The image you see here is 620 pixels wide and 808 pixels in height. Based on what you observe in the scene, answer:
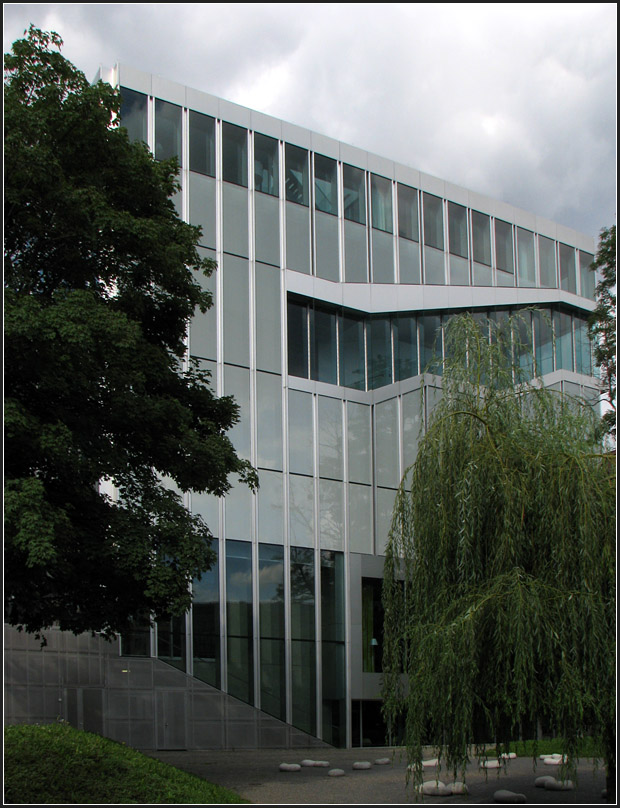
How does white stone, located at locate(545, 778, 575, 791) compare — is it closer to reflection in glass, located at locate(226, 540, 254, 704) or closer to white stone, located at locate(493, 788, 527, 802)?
white stone, located at locate(493, 788, 527, 802)

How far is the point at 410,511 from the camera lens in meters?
14.3

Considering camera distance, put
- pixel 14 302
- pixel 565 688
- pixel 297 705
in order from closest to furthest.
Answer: pixel 565 688 → pixel 14 302 → pixel 297 705

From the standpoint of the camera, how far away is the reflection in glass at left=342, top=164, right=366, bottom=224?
30.7m

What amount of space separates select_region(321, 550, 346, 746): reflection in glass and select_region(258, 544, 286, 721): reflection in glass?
1.48 meters

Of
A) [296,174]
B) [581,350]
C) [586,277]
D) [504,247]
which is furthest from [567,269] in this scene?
[296,174]

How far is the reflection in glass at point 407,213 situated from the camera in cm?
3206

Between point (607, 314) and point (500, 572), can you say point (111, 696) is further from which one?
point (607, 314)

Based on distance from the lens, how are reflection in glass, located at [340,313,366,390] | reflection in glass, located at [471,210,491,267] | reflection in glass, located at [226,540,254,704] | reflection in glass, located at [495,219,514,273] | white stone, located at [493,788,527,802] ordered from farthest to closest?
reflection in glass, located at [495,219,514,273] → reflection in glass, located at [471,210,491,267] → reflection in glass, located at [340,313,366,390] → reflection in glass, located at [226,540,254,704] → white stone, located at [493,788,527,802]

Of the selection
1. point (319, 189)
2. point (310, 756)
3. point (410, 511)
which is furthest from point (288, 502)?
point (410, 511)

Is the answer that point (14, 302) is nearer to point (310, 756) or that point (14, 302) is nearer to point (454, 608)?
point (454, 608)

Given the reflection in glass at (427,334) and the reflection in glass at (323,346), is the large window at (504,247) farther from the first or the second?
the reflection in glass at (323,346)

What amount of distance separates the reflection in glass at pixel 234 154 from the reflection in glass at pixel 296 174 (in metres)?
1.56

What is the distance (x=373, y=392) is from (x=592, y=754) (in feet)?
59.3

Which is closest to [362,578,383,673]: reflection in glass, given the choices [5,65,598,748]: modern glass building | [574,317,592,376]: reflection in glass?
[5,65,598,748]: modern glass building
